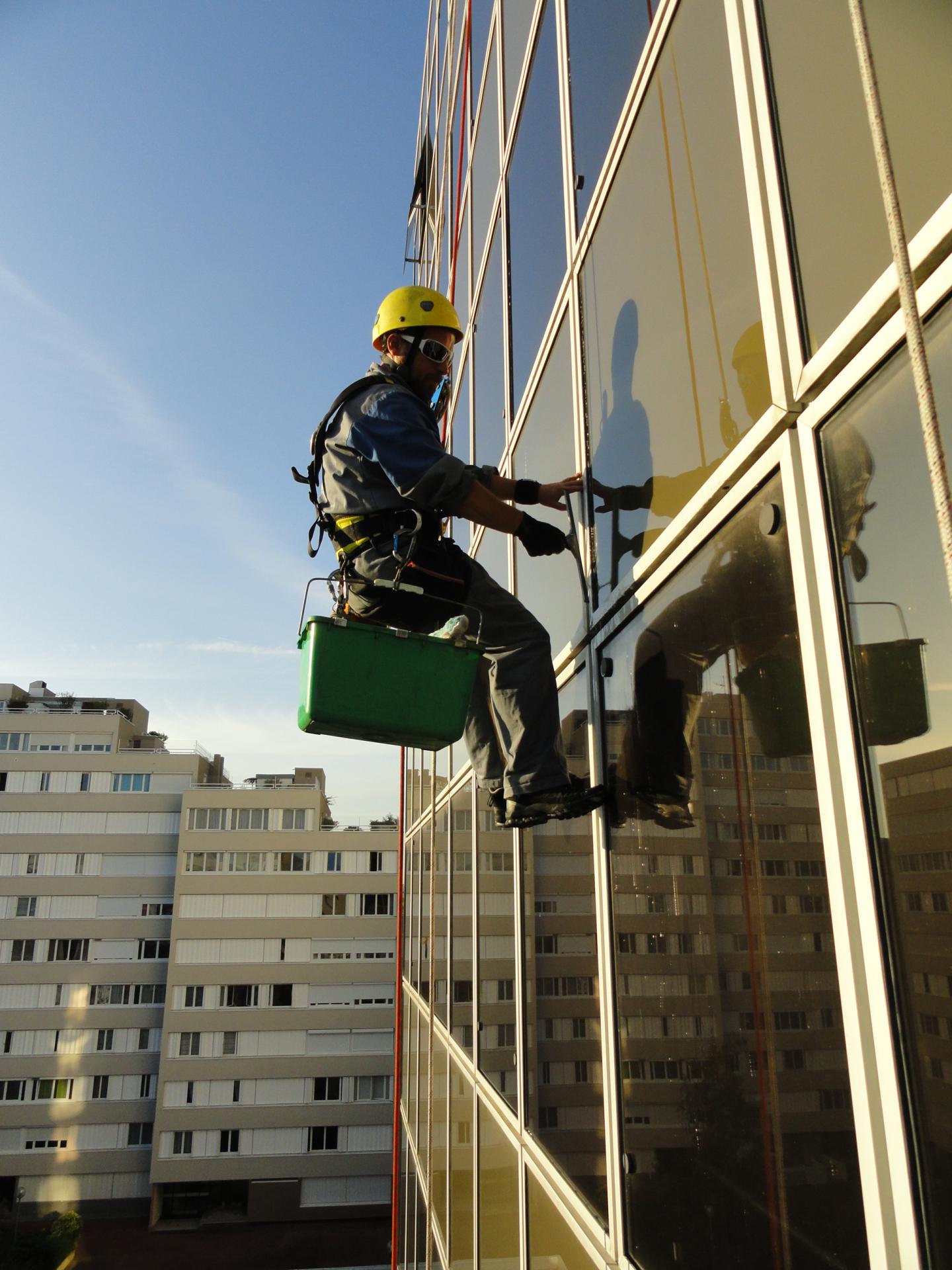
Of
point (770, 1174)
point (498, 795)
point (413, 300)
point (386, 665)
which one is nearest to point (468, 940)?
point (498, 795)

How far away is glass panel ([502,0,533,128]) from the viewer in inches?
179

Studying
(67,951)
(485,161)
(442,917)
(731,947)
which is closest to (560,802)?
(731,947)

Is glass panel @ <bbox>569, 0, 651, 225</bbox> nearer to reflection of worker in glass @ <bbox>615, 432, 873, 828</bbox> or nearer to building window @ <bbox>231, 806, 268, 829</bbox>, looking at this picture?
reflection of worker in glass @ <bbox>615, 432, 873, 828</bbox>

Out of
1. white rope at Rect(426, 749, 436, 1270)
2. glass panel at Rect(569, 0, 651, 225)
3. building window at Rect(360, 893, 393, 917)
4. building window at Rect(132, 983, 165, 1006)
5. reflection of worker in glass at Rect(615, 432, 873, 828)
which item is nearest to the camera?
reflection of worker in glass at Rect(615, 432, 873, 828)

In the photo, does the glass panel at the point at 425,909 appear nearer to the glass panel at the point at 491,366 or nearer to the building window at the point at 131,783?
the glass panel at the point at 491,366

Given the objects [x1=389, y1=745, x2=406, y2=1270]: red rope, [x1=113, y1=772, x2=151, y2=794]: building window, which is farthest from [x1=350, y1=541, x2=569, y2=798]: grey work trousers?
[x1=113, y1=772, x2=151, y2=794]: building window

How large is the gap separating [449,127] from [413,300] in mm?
6209

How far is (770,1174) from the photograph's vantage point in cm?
156

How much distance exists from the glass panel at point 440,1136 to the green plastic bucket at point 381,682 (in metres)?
4.51

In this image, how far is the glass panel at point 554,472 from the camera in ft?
11.2

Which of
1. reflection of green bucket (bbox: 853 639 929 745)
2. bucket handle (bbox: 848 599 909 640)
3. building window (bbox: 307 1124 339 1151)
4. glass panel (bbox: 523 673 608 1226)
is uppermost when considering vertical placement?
bucket handle (bbox: 848 599 909 640)

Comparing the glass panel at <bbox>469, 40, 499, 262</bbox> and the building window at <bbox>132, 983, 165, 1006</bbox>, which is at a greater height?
the glass panel at <bbox>469, 40, 499, 262</bbox>

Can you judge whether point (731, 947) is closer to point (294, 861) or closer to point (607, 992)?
point (607, 992)

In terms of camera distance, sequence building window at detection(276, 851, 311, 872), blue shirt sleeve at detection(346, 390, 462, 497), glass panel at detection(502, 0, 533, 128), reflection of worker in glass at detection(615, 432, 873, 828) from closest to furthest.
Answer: reflection of worker in glass at detection(615, 432, 873, 828) < blue shirt sleeve at detection(346, 390, 462, 497) < glass panel at detection(502, 0, 533, 128) < building window at detection(276, 851, 311, 872)
